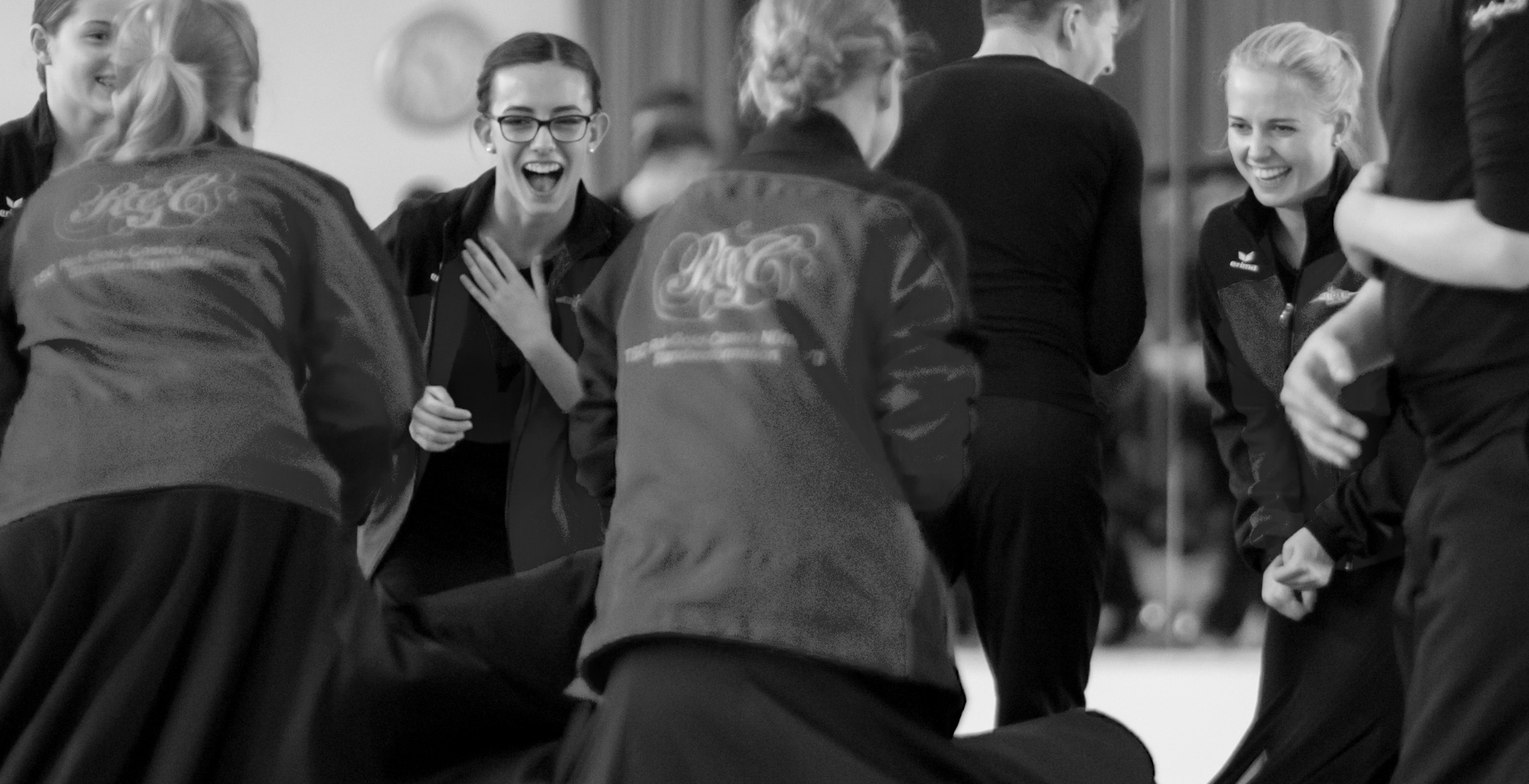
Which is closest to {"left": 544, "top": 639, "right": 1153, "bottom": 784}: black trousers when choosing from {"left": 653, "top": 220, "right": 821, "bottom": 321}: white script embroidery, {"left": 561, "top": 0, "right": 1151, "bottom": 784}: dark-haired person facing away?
{"left": 561, "top": 0, "right": 1151, "bottom": 784}: dark-haired person facing away

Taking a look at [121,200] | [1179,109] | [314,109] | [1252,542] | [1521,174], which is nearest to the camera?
[1521,174]

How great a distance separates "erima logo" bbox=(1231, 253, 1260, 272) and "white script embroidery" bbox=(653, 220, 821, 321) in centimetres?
104

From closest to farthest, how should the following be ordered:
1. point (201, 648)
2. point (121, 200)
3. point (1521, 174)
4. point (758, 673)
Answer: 1. point (1521, 174)
2. point (758, 673)
3. point (201, 648)
4. point (121, 200)

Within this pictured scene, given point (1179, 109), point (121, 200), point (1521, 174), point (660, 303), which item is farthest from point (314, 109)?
point (1521, 174)

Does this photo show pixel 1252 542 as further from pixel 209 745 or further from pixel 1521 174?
pixel 209 745

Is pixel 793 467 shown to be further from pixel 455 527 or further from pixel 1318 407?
pixel 455 527

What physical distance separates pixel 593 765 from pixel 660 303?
506 millimetres

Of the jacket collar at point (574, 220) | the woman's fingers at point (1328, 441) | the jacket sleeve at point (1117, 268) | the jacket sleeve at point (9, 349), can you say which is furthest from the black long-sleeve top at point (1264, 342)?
the jacket sleeve at point (9, 349)

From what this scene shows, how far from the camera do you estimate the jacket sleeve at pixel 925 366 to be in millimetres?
2002

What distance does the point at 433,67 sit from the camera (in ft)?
21.4

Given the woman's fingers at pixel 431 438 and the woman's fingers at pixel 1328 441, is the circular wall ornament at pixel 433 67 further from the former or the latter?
the woman's fingers at pixel 1328 441

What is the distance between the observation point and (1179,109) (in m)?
6.08

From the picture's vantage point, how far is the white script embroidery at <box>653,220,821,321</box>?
1.98 m

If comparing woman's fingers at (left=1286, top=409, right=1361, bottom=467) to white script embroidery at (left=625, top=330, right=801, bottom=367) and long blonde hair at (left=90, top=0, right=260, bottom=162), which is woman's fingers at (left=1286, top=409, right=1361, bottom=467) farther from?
long blonde hair at (left=90, top=0, right=260, bottom=162)
